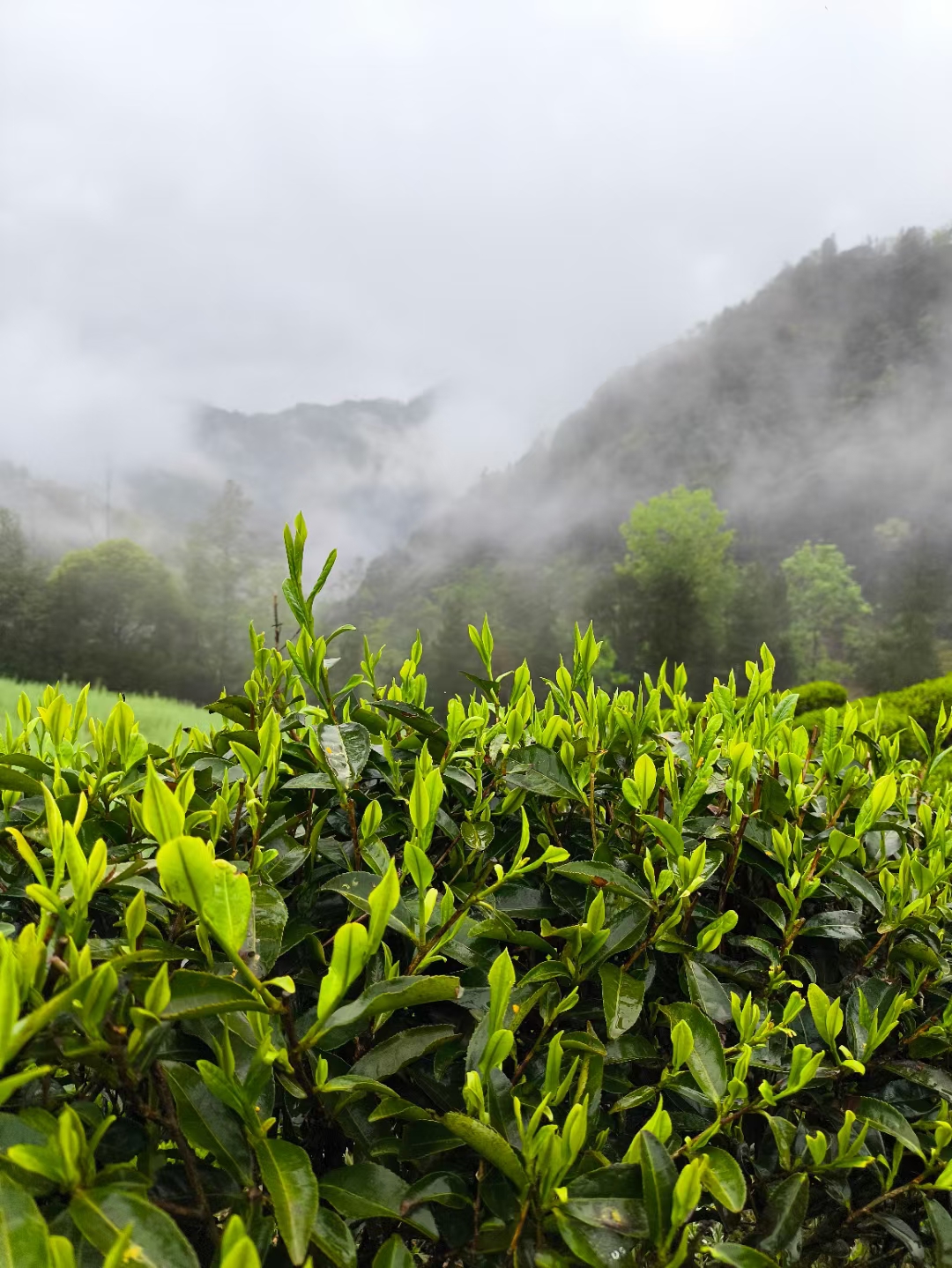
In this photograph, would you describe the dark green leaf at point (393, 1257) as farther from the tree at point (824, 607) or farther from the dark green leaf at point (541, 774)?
the tree at point (824, 607)

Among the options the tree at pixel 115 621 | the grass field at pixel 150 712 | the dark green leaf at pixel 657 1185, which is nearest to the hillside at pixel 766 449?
the tree at pixel 115 621

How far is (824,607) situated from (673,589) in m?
16.3

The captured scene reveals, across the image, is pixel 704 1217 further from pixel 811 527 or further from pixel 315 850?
pixel 811 527

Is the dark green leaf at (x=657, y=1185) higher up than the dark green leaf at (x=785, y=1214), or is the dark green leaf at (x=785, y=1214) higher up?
the dark green leaf at (x=657, y=1185)

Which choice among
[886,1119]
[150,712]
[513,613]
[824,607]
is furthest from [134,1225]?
[824,607]

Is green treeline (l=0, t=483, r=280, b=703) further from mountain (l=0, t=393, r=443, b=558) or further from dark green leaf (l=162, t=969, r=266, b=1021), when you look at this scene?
dark green leaf (l=162, t=969, r=266, b=1021)

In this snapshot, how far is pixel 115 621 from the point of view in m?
29.6

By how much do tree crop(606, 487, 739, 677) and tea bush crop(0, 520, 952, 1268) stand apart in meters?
28.3

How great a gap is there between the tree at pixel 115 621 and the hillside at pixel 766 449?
17.1m

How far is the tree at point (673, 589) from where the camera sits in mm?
32969

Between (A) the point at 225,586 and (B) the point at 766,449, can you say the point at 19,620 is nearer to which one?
(A) the point at 225,586

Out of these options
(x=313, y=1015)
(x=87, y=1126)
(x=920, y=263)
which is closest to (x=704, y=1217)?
(x=313, y=1015)

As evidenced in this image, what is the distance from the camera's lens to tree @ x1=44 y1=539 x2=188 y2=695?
A: 1117 inches

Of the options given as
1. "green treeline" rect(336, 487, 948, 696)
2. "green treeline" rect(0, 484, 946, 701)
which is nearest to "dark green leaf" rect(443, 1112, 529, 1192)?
"green treeline" rect(0, 484, 946, 701)
